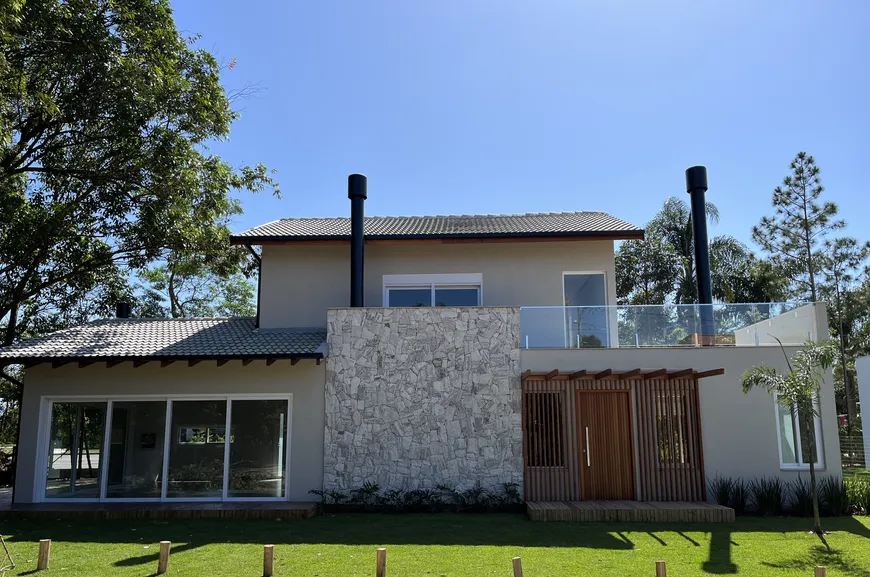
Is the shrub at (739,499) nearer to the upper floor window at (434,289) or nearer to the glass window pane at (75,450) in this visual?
the upper floor window at (434,289)

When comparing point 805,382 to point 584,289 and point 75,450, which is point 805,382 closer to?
point 584,289

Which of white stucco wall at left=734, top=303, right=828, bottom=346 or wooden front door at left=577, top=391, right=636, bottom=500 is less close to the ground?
white stucco wall at left=734, top=303, right=828, bottom=346

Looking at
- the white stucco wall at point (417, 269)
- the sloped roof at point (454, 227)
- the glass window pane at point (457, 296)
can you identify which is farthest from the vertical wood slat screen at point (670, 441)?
the glass window pane at point (457, 296)

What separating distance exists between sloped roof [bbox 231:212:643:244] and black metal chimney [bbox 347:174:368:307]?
328 millimetres

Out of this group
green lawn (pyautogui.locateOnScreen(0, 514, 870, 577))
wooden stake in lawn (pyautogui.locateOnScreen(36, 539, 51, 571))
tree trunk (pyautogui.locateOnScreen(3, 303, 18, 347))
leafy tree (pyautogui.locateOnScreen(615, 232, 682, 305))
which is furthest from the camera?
leafy tree (pyautogui.locateOnScreen(615, 232, 682, 305))

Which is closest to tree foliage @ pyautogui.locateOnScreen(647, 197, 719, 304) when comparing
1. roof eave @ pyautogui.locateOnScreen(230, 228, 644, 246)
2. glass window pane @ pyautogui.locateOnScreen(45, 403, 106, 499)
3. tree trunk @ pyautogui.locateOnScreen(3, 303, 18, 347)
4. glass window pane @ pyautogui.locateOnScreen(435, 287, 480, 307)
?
roof eave @ pyautogui.locateOnScreen(230, 228, 644, 246)

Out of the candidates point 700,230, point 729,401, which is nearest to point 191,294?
point 700,230

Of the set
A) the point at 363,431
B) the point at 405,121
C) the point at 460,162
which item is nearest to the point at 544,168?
the point at 460,162

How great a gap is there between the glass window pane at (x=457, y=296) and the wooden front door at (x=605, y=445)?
12.9 feet

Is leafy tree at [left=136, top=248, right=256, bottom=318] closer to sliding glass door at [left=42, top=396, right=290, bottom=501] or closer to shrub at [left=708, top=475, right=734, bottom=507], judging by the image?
sliding glass door at [left=42, top=396, right=290, bottom=501]

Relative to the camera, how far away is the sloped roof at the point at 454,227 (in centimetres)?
1605

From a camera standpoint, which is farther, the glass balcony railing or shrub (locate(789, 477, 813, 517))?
the glass balcony railing

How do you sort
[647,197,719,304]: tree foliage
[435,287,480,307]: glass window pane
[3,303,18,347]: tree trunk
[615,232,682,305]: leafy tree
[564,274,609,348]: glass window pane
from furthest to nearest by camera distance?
[615,232,682,305]: leafy tree → [647,197,719,304]: tree foliage → [3,303,18,347]: tree trunk → [435,287,480,307]: glass window pane → [564,274,609,348]: glass window pane

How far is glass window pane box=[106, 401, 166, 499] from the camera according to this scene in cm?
1362
